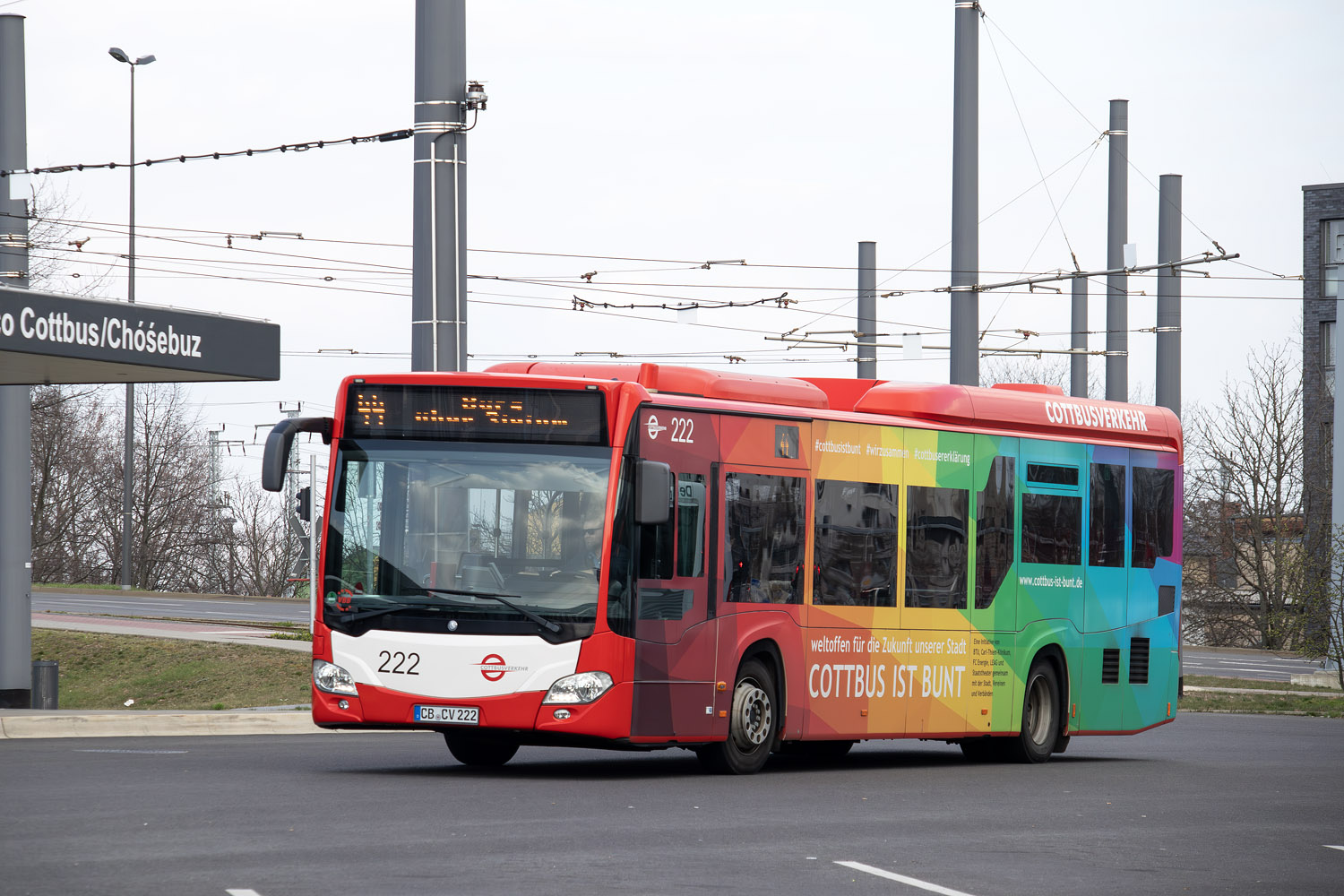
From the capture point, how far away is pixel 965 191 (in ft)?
73.0

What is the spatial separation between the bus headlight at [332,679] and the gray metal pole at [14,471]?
28.7 ft

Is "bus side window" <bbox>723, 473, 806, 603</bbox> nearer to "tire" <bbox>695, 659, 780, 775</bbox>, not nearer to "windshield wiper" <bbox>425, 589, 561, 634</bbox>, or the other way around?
"tire" <bbox>695, 659, 780, 775</bbox>

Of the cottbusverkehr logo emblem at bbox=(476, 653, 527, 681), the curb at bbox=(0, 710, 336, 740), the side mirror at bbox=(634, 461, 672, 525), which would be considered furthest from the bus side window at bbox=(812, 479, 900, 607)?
the curb at bbox=(0, 710, 336, 740)

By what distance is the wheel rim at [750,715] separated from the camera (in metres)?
14.9

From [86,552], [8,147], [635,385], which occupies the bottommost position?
[86,552]

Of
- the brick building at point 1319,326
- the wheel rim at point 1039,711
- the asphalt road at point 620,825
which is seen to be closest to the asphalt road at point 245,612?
the brick building at point 1319,326

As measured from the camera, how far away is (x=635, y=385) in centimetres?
1433

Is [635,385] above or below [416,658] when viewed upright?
above

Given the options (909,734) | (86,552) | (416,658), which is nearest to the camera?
(416,658)

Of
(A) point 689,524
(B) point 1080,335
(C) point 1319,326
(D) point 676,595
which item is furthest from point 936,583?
(C) point 1319,326

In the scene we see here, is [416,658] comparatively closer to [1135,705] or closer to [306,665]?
[1135,705]

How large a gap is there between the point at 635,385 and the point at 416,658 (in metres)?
2.54

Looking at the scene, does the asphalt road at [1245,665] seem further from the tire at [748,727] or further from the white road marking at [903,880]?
the white road marking at [903,880]

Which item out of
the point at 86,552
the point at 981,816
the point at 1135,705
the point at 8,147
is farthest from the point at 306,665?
the point at 86,552
